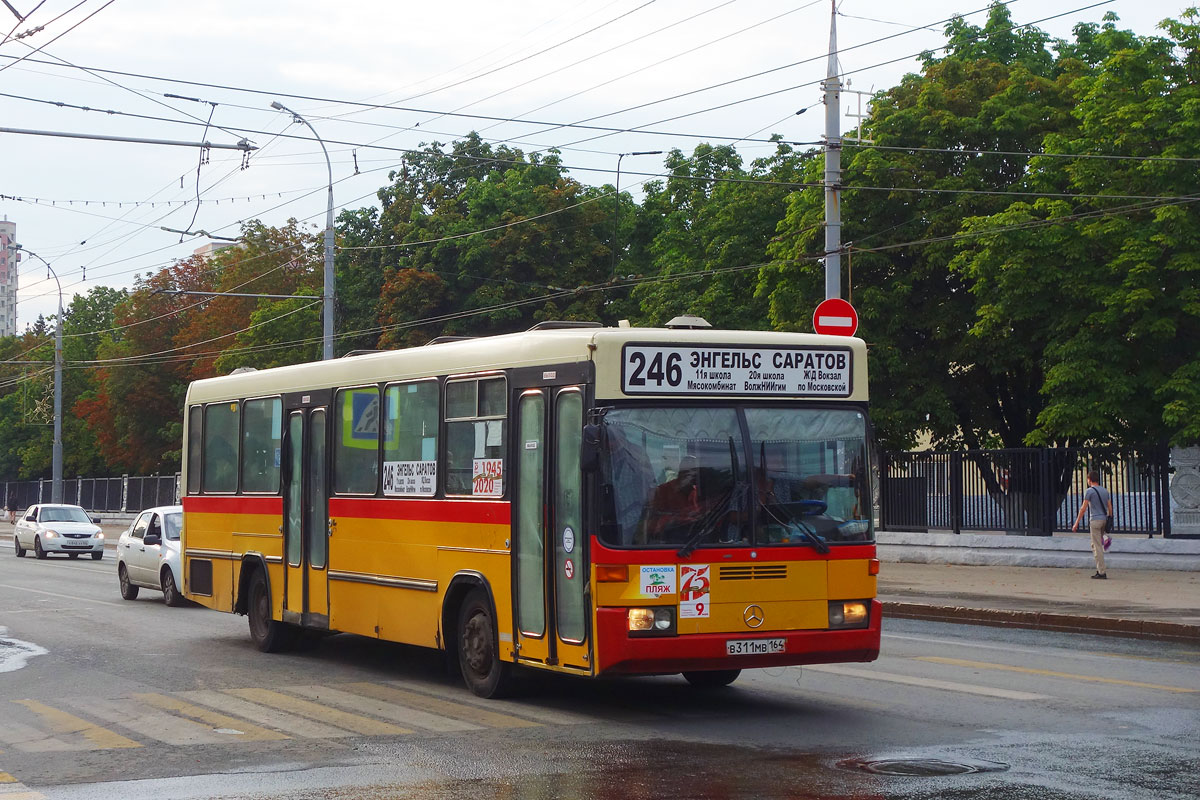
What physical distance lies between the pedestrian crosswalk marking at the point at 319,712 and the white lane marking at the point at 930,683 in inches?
173

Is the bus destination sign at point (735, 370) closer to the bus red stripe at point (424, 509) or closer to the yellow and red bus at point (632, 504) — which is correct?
the yellow and red bus at point (632, 504)

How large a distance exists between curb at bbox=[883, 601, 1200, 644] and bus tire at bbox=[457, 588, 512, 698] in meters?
8.57

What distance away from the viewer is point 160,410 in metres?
73.8

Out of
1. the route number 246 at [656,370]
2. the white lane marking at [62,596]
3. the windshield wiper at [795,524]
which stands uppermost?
the route number 246 at [656,370]

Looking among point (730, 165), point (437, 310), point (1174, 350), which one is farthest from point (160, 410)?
point (1174, 350)

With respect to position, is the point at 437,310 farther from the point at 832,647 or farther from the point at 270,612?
the point at 832,647

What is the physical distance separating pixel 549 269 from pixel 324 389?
40.4 meters

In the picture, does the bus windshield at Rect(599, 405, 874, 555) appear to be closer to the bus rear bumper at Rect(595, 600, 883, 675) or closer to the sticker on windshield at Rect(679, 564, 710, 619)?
the sticker on windshield at Rect(679, 564, 710, 619)

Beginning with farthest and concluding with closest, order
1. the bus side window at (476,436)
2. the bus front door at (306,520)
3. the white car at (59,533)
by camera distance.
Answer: the white car at (59,533), the bus front door at (306,520), the bus side window at (476,436)

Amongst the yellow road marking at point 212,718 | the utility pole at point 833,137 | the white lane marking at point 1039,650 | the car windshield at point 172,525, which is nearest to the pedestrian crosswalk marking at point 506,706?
the yellow road marking at point 212,718

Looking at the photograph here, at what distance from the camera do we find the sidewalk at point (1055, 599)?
17.7 meters

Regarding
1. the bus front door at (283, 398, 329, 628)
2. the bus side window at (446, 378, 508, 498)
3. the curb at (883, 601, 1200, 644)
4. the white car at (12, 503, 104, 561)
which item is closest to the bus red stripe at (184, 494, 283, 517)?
the bus front door at (283, 398, 329, 628)

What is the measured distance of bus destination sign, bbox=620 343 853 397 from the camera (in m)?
10.7

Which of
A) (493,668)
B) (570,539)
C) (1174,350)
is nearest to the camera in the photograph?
(570,539)
